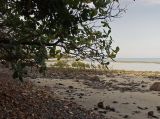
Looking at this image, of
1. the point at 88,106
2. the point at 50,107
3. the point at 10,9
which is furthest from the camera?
the point at 88,106

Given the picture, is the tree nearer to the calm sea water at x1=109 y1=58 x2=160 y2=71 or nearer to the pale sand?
the pale sand

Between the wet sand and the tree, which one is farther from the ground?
the tree

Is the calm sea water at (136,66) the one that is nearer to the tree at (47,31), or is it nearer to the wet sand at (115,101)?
the wet sand at (115,101)

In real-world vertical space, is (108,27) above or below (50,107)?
above

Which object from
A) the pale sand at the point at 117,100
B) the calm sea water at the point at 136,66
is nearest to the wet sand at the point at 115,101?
the pale sand at the point at 117,100

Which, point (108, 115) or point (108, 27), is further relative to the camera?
point (108, 115)

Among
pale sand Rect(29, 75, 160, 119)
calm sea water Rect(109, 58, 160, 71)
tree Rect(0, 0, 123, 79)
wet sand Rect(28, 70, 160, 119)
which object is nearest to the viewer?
tree Rect(0, 0, 123, 79)

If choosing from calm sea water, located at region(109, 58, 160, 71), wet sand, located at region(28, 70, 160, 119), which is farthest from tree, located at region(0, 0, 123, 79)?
calm sea water, located at region(109, 58, 160, 71)

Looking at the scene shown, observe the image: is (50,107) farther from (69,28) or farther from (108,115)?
(69,28)

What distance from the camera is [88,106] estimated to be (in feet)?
35.9

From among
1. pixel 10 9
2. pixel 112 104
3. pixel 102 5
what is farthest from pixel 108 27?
pixel 112 104

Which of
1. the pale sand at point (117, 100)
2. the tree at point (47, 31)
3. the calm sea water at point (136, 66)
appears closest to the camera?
the tree at point (47, 31)

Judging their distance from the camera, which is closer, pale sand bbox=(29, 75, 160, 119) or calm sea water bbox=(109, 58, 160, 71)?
pale sand bbox=(29, 75, 160, 119)

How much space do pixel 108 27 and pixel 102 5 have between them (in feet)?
1.44
